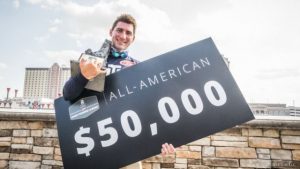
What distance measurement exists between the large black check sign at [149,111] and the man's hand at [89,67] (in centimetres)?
16

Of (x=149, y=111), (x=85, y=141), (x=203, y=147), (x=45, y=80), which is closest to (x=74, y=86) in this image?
(x=85, y=141)

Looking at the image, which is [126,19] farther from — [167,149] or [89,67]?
[167,149]

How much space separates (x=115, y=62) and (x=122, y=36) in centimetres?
21

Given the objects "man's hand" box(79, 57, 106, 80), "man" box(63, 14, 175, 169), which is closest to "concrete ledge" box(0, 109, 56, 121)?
"man" box(63, 14, 175, 169)

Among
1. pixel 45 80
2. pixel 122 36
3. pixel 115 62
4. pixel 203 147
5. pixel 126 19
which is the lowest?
pixel 203 147

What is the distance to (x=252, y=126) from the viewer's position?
2.96 m

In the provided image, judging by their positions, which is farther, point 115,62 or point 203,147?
point 203,147

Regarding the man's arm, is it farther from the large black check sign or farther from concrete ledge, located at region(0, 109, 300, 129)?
concrete ledge, located at region(0, 109, 300, 129)

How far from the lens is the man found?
142 centimetres

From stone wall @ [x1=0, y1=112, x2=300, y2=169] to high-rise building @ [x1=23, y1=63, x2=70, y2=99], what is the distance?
545 feet

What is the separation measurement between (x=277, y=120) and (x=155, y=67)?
1.97 meters

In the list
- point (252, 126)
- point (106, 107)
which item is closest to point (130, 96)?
point (106, 107)

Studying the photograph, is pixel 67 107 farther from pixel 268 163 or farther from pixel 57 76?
pixel 57 76

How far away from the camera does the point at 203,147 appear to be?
3064mm
